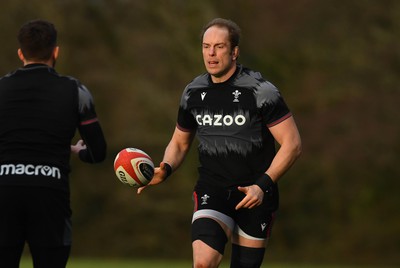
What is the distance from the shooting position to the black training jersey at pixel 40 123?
5637 millimetres

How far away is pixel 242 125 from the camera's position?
6723 mm

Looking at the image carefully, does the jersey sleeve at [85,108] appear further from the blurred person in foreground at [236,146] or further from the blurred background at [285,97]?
the blurred background at [285,97]

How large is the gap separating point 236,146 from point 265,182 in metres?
0.40

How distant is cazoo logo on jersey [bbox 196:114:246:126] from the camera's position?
6.73 m

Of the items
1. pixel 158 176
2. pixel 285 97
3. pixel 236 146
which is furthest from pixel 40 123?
pixel 285 97

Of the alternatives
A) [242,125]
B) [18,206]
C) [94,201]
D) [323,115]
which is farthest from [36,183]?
[94,201]

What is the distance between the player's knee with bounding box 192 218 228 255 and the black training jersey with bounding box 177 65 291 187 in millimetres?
335

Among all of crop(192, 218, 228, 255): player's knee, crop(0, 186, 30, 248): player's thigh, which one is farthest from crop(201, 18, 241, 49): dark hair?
crop(0, 186, 30, 248): player's thigh

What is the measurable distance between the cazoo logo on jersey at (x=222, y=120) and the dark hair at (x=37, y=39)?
1501 mm

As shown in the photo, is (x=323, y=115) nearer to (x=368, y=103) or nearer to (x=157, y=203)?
(x=368, y=103)

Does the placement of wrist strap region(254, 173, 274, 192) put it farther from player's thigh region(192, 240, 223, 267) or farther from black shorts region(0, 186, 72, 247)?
black shorts region(0, 186, 72, 247)

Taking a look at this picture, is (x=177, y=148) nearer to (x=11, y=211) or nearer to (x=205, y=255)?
(x=205, y=255)

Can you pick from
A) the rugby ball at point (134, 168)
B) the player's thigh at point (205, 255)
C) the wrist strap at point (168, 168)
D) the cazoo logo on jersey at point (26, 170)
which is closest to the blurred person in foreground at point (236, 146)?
the player's thigh at point (205, 255)

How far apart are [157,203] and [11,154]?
20342 mm
